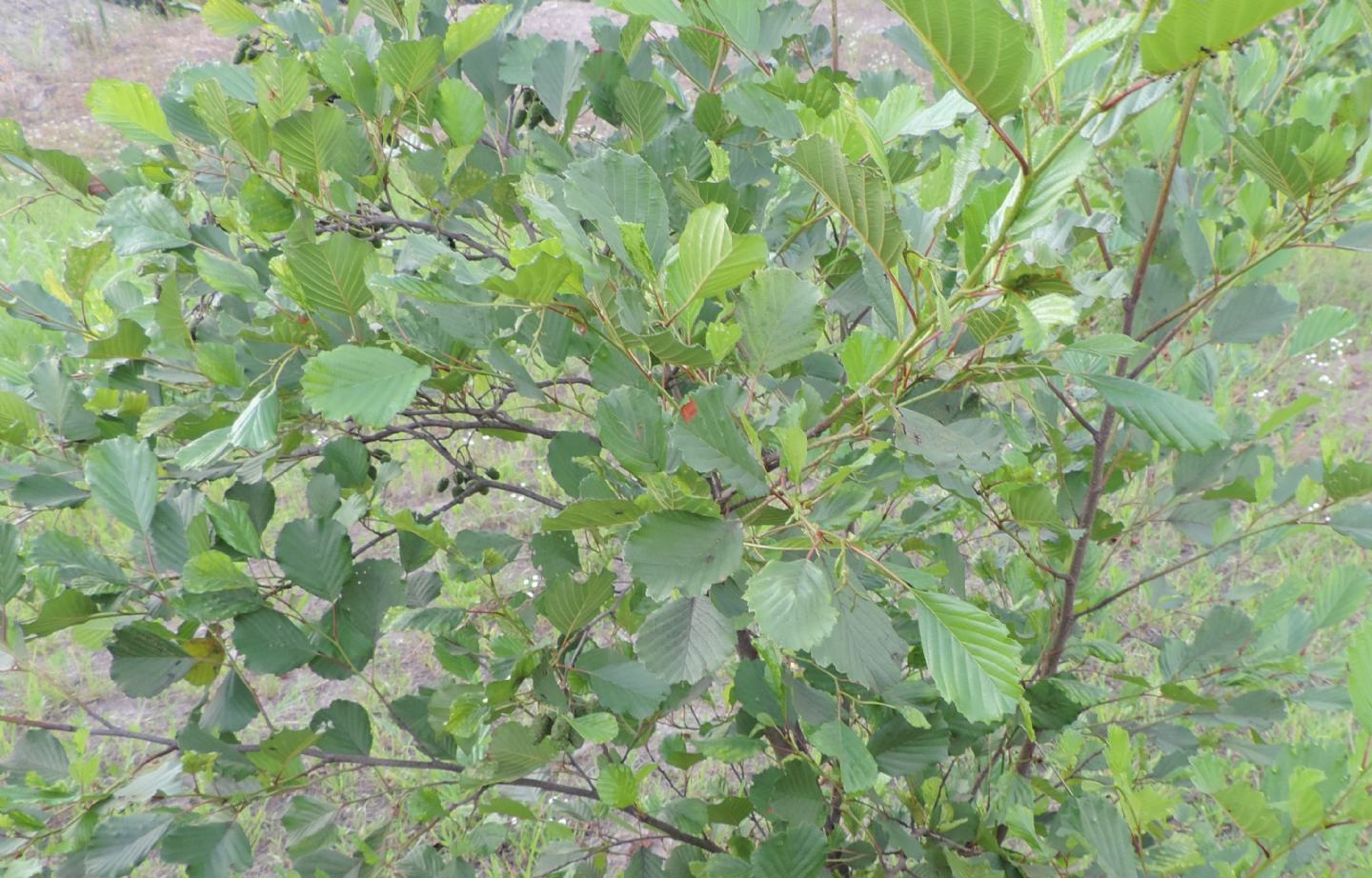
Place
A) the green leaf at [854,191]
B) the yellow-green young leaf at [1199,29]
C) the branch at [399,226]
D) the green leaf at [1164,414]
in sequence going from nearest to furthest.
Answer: the yellow-green young leaf at [1199,29] < the green leaf at [854,191] < the green leaf at [1164,414] < the branch at [399,226]

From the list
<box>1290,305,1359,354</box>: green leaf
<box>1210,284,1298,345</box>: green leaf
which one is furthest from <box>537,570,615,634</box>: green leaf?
<box>1290,305,1359,354</box>: green leaf

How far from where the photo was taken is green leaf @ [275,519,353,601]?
3.01ft

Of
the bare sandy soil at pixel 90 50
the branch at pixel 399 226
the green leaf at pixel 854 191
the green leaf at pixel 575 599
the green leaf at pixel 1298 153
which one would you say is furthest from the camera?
the bare sandy soil at pixel 90 50

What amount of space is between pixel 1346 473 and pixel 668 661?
81cm

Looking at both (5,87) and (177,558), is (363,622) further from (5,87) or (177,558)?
(5,87)

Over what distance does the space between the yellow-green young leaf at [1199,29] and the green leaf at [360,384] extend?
480 millimetres

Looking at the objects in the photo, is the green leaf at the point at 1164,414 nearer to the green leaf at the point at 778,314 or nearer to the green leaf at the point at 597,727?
the green leaf at the point at 778,314

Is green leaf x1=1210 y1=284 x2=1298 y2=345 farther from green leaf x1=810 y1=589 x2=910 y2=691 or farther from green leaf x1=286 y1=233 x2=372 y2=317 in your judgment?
green leaf x1=286 y1=233 x2=372 y2=317

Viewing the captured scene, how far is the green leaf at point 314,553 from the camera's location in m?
0.92

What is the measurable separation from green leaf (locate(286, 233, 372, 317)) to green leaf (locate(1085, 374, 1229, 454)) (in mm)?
562

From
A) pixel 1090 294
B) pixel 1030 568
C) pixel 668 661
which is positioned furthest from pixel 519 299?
pixel 1030 568

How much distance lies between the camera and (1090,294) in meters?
0.65

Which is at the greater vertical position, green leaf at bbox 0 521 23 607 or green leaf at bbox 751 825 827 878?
green leaf at bbox 0 521 23 607

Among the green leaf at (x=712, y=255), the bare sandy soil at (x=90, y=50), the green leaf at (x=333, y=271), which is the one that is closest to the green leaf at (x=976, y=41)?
the green leaf at (x=712, y=255)
